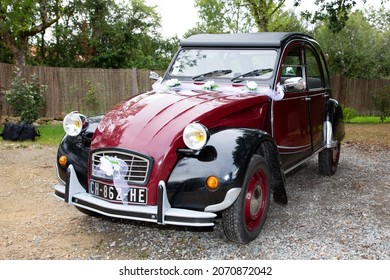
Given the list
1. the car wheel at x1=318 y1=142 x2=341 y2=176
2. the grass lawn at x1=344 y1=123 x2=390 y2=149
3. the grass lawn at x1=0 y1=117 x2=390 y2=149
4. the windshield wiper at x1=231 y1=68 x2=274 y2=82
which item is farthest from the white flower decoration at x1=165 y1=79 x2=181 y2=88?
the grass lawn at x1=344 y1=123 x2=390 y2=149

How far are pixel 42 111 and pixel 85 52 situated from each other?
640 centimetres

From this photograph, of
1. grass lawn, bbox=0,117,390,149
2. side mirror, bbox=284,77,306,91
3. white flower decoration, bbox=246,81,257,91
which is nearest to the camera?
white flower decoration, bbox=246,81,257,91

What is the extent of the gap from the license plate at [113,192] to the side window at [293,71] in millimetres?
2148

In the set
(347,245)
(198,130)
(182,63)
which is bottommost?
(347,245)

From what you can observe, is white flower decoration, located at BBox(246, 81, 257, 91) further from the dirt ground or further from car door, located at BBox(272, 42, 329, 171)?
the dirt ground

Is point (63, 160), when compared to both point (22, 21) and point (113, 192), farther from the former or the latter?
point (22, 21)

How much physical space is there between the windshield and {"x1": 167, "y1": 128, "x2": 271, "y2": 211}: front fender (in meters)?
1.49

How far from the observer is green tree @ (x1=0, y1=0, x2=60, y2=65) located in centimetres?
1459

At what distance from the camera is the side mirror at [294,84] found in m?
4.43

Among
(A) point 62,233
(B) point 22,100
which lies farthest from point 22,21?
(A) point 62,233

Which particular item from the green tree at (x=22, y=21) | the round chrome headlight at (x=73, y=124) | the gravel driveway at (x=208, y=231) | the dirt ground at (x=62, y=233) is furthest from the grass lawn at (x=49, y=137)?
the green tree at (x=22, y=21)

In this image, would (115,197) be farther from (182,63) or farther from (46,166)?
(46,166)
